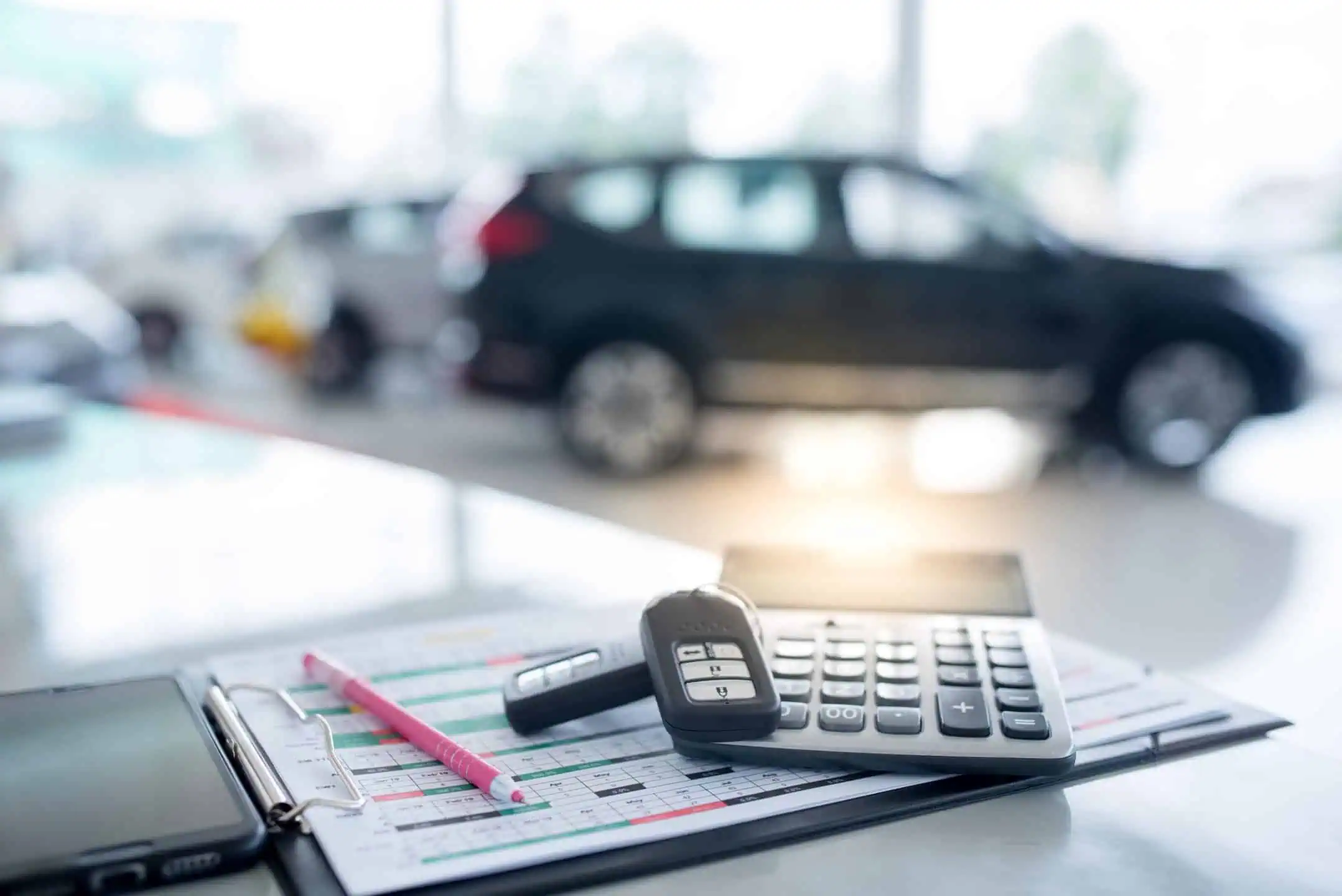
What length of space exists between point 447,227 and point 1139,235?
3179mm

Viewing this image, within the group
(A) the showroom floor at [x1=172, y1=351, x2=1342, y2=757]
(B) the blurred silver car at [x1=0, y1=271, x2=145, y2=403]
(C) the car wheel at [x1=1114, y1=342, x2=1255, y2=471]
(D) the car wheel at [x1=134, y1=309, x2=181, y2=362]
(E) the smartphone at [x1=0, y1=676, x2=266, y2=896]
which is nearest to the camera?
(E) the smartphone at [x1=0, y1=676, x2=266, y2=896]

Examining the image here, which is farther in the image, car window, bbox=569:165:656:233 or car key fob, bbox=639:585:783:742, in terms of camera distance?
car window, bbox=569:165:656:233

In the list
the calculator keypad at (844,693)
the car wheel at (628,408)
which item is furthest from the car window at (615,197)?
the calculator keypad at (844,693)

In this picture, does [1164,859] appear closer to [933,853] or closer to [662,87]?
[933,853]

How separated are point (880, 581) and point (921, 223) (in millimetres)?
3565

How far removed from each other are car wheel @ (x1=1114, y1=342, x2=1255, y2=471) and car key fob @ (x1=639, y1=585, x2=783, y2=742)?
3685 mm

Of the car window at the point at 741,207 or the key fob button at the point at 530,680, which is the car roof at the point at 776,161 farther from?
the key fob button at the point at 530,680

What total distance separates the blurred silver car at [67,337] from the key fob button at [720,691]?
2.23m

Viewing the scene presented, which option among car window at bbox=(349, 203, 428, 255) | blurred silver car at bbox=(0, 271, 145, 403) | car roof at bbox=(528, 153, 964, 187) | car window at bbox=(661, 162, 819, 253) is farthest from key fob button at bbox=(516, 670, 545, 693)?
car window at bbox=(349, 203, 428, 255)

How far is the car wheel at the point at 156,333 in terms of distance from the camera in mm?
7203

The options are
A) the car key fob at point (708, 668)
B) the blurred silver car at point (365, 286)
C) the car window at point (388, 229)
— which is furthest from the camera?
the car window at point (388, 229)

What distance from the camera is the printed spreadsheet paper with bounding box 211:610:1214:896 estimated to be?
0.52m

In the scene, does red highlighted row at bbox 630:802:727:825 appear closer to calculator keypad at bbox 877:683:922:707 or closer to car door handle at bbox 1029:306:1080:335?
calculator keypad at bbox 877:683:922:707

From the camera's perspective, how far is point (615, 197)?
4172 mm
